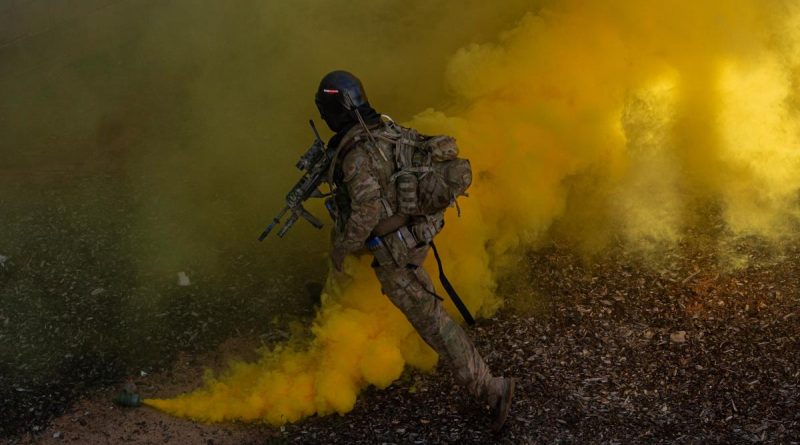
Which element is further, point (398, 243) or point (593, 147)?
point (593, 147)

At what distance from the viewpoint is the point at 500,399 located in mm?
5145

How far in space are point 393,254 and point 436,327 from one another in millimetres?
586

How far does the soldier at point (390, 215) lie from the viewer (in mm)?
4941

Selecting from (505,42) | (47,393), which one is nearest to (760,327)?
(505,42)

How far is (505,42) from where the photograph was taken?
24.7 feet

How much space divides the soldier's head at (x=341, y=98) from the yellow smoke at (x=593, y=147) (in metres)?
1.23

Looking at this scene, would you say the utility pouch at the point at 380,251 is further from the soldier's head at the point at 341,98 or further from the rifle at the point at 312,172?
the soldier's head at the point at 341,98

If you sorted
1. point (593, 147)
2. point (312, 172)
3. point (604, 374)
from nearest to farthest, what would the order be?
point (312, 172)
point (604, 374)
point (593, 147)

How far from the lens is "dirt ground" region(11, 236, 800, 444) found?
5219 millimetres

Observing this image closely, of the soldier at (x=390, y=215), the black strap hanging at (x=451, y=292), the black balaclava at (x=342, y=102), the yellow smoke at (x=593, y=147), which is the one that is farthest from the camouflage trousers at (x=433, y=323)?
the black balaclava at (x=342, y=102)

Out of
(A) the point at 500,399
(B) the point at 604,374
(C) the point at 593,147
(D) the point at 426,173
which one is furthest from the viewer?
(C) the point at 593,147

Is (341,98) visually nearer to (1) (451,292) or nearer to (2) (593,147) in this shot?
(1) (451,292)

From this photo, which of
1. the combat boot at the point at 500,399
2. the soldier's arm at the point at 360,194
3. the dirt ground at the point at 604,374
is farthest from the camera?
the dirt ground at the point at 604,374

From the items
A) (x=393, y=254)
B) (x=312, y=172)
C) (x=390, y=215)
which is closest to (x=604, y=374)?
(x=393, y=254)
